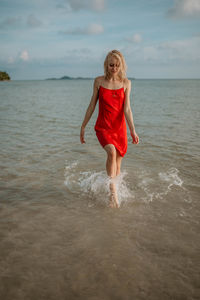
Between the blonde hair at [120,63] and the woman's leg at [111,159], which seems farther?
the woman's leg at [111,159]

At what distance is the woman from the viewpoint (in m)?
3.94

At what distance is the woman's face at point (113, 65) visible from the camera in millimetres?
3801

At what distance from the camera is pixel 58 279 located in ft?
8.29

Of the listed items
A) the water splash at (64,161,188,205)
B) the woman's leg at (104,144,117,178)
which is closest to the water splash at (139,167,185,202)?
the water splash at (64,161,188,205)

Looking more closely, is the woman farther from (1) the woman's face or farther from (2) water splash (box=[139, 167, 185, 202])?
(2) water splash (box=[139, 167, 185, 202])

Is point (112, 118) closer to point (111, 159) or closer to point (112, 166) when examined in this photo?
point (111, 159)

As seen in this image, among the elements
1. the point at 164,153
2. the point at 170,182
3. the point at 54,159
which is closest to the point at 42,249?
the point at 170,182

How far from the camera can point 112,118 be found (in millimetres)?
4117

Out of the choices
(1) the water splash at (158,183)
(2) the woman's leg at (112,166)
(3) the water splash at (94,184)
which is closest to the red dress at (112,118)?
(2) the woman's leg at (112,166)

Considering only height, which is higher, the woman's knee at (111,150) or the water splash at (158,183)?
the woman's knee at (111,150)

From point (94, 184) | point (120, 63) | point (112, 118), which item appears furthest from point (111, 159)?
point (120, 63)

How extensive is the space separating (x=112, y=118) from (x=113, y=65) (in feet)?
2.91

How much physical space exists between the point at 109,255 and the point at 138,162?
3.74 meters

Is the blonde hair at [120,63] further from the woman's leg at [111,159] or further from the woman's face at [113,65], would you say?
the woman's leg at [111,159]
